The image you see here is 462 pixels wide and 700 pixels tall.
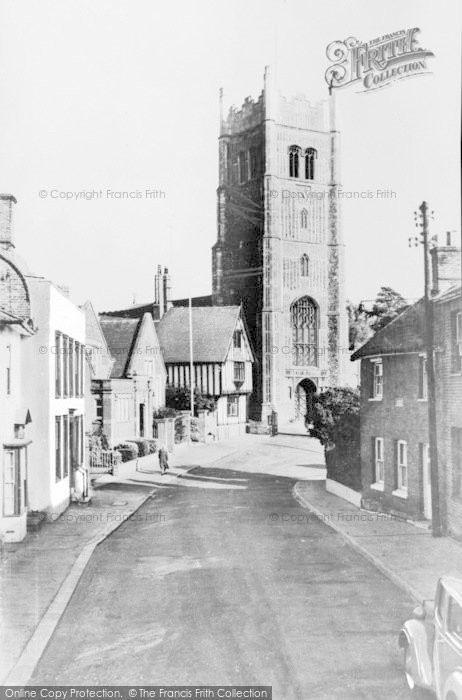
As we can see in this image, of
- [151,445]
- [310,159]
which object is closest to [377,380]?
[310,159]

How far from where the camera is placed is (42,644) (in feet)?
31.7

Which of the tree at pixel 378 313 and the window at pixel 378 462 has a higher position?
the tree at pixel 378 313

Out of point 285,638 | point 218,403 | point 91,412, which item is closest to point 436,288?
point 285,638

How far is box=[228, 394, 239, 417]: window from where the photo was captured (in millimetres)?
43781

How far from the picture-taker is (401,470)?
18.3m

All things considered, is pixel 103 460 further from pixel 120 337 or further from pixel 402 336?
pixel 402 336

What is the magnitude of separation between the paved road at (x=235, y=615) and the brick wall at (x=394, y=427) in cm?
237

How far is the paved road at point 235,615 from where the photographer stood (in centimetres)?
890

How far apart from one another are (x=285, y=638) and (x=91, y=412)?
69.8 feet

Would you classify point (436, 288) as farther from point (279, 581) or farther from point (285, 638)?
point (285, 638)

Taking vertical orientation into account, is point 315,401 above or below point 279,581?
above

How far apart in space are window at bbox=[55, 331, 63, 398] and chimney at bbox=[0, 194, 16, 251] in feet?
10.4

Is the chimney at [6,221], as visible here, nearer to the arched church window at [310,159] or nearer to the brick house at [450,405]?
the brick house at [450,405]

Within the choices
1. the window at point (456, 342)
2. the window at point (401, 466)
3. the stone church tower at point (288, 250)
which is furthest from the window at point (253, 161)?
the window at point (456, 342)
